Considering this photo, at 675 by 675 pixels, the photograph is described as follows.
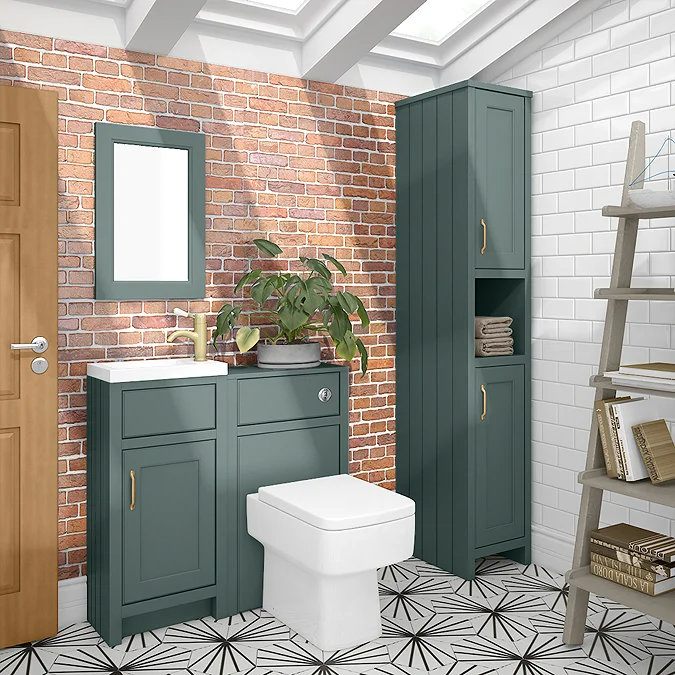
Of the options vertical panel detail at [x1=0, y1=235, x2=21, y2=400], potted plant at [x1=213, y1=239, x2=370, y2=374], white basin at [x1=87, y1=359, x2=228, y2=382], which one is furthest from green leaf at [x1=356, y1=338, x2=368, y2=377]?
vertical panel detail at [x1=0, y1=235, x2=21, y2=400]

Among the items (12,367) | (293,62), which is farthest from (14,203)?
(293,62)

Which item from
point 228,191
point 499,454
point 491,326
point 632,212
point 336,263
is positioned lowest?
point 499,454

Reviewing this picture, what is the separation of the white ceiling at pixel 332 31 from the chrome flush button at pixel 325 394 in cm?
152

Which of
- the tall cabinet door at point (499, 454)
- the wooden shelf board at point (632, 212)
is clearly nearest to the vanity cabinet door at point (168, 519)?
the tall cabinet door at point (499, 454)

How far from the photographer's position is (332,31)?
3.52 metres

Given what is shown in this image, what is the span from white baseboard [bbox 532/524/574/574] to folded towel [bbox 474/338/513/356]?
0.91m

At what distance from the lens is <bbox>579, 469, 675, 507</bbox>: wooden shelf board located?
108 inches

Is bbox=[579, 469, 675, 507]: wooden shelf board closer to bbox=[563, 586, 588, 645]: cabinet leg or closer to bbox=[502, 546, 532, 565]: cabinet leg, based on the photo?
bbox=[563, 586, 588, 645]: cabinet leg

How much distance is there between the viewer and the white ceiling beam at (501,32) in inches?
141

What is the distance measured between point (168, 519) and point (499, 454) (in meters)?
1.62

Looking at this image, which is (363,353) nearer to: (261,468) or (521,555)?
(261,468)

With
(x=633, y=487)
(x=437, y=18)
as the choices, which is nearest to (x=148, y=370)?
(x=633, y=487)

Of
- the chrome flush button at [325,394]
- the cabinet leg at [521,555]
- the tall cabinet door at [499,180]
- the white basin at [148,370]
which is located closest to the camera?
the white basin at [148,370]

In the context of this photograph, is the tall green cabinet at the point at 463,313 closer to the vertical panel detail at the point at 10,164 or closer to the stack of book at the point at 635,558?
the stack of book at the point at 635,558
